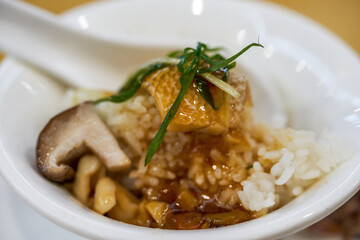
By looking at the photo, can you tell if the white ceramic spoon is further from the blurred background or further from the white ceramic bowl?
the blurred background

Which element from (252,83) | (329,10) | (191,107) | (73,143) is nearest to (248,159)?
(191,107)

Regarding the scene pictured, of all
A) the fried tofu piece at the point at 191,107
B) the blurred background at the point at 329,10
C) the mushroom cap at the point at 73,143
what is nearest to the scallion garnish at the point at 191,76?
the fried tofu piece at the point at 191,107

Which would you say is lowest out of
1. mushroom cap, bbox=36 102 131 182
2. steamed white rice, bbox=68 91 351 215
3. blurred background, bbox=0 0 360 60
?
mushroom cap, bbox=36 102 131 182

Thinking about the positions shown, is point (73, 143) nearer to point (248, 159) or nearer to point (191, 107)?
point (191, 107)

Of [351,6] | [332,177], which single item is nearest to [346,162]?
[332,177]

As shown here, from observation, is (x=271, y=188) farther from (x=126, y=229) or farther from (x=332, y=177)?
(x=126, y=229)

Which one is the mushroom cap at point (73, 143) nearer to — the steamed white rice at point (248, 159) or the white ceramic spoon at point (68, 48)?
the steamed white rice at point (248, 159)

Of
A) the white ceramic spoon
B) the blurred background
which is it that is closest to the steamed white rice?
the white ceramic spoon
